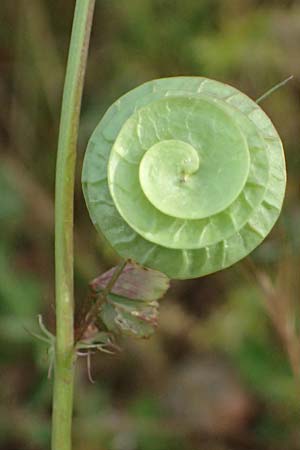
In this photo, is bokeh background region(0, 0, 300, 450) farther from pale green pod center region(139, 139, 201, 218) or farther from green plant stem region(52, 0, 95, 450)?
pale green pod center region(139, 139, 201, 218)

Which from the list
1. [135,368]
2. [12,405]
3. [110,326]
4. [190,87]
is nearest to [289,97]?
[135,368]

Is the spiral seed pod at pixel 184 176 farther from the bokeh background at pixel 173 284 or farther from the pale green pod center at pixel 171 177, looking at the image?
the bokeh background at pixel 173 284

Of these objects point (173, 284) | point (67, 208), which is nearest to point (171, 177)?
point (67, 208)

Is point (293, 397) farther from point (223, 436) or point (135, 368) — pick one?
point (135, 368)

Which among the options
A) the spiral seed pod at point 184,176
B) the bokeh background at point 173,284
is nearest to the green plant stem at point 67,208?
the spiral seed pod at point 184,176

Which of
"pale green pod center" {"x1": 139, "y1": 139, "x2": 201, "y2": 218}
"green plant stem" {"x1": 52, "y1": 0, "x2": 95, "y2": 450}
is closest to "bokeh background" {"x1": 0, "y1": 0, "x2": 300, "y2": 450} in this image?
"green plant stem" {"x1": 52, "y1": 0, "x2": 95, "y2": 450}

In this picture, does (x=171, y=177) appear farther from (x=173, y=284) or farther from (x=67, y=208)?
(x=173, y=284)
